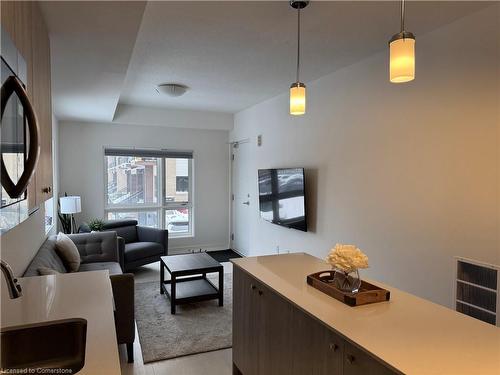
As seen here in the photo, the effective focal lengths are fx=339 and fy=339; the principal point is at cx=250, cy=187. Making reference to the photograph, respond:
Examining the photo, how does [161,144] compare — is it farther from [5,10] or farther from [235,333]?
[5,10]

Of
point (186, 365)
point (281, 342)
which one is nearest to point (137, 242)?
point (186, 365)

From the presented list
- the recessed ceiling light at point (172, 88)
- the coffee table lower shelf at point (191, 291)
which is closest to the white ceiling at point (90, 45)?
the recessed ceiling light at point (172, 88)

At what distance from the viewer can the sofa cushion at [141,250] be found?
481cm

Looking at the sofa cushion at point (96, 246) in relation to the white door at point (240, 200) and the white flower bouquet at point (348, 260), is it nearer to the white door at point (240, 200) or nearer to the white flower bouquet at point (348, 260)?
the white door at point (240, 200)

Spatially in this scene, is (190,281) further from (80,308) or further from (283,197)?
(80,308)

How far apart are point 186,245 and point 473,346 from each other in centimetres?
548

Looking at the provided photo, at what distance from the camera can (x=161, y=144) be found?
6.05 metres

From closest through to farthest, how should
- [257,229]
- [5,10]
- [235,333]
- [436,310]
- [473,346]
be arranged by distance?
[5,10]
[473,346]
[436,310]
[235,333]
[257,229]

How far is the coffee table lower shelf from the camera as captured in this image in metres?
3.67

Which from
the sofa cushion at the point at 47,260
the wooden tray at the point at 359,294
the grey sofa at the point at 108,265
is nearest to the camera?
the wooden tray at the point at 359,294

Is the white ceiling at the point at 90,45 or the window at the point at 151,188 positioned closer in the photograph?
the white ceiling at the point at 90,45

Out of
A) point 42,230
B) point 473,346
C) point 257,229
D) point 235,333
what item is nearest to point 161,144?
point 257,229

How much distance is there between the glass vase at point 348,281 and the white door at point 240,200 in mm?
3922

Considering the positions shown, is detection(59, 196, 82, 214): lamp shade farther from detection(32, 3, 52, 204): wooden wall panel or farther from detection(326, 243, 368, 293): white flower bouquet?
detection(326, 243, 368, 293): white flower bouquet
